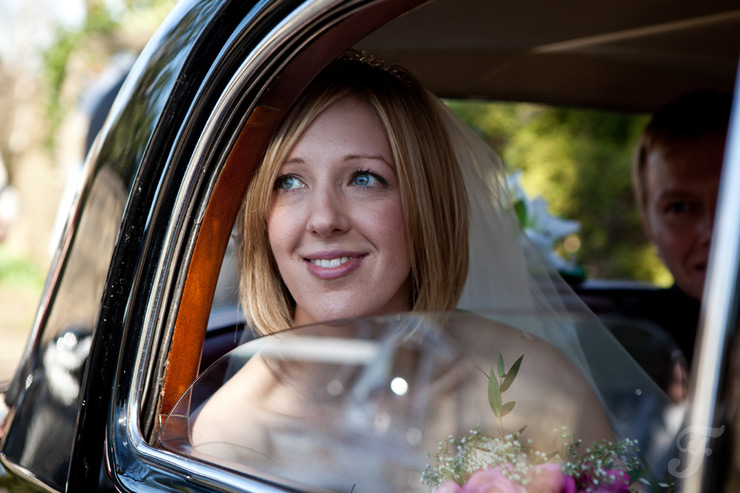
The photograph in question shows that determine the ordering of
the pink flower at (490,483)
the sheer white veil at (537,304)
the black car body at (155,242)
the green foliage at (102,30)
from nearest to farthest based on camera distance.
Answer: the pink flower at (490,483)
the sheer white veil at (537,304)
the black car body at (155,242)
the green foliage at (102,30)

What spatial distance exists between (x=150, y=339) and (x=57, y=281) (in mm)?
328

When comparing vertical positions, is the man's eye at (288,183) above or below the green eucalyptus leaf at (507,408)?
above

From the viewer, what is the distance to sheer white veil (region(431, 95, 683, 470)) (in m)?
1.11

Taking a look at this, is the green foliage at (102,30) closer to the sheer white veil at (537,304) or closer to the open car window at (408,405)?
the sheer white veil at (537,304)

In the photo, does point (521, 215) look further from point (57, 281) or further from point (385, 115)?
point (57, 281)

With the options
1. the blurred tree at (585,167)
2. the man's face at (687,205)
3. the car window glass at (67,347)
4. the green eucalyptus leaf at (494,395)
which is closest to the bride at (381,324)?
the green eucalyptus leaf at (494,395)

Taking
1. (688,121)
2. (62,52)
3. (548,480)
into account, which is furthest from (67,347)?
(62,52)

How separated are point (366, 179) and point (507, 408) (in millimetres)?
670

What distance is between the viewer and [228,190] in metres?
1.35

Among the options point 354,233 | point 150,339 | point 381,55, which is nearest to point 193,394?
point 150,339

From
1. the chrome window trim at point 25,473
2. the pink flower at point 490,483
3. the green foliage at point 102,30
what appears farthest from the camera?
the green foliage at point 102,30

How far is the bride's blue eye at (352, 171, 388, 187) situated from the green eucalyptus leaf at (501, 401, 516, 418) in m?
0.65

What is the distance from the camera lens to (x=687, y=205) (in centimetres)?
279

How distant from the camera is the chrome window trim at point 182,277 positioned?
1.17 metres
